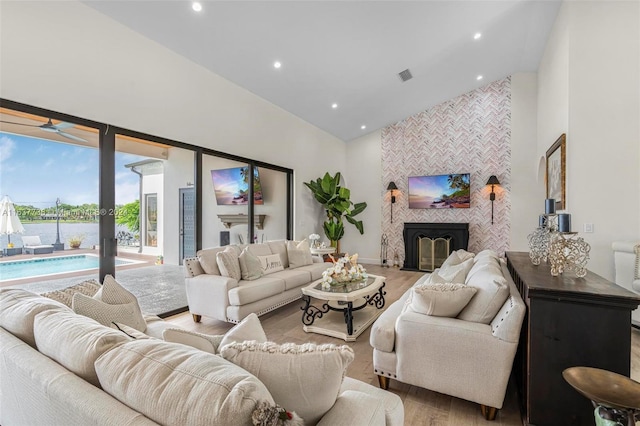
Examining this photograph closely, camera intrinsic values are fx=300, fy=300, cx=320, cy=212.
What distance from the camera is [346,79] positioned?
517 cm

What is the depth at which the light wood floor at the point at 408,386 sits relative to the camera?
78.1 inches

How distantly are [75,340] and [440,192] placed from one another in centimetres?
715

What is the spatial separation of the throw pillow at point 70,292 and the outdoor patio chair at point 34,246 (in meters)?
1.49

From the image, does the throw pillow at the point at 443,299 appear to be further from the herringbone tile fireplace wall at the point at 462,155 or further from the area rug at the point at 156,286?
the herringbone tile fireplace wall at the point at 462,155

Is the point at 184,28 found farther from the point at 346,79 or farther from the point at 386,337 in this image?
the point at 386,337

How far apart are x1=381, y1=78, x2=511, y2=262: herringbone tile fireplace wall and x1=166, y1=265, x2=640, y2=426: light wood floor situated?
3479 millimetres

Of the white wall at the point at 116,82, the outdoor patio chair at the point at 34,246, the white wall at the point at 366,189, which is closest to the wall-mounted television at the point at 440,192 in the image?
the white wall at the point at 366,189

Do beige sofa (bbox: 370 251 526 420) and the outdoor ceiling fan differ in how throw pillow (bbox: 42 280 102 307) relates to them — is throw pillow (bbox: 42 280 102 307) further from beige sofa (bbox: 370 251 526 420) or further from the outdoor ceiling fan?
beige sofa (bbox: 370 251 526 420)

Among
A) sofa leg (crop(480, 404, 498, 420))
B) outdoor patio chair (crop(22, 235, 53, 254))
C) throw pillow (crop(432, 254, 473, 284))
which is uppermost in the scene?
outdoor patio chair (crop(22, 235, 53, 254))

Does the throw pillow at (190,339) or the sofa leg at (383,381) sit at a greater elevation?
the throw pillow at (190,339)

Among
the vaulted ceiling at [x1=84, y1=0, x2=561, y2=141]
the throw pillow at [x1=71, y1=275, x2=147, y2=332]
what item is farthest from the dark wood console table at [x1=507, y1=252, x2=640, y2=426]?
the vaulted ceiling at [x1=84, y1=0, x2=561, y2=141]

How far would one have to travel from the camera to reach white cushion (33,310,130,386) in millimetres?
1003

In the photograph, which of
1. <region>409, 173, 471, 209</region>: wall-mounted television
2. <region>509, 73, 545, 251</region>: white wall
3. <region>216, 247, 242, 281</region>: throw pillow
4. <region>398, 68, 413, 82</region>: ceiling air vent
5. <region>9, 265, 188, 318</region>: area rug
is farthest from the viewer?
<region>409, 173, 471, 209</region>: wall-mounted television

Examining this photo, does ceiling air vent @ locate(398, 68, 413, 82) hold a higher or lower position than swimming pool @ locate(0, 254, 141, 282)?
higher
